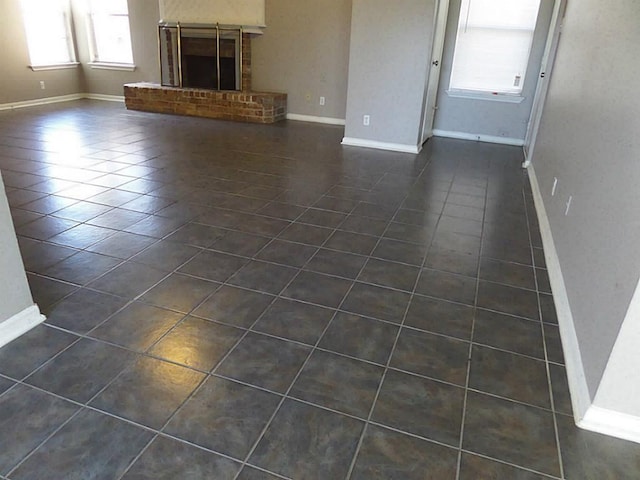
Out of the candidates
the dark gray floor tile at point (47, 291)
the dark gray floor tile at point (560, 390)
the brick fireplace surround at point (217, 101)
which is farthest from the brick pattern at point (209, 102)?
the dark gray floor tile at point (560, 390)

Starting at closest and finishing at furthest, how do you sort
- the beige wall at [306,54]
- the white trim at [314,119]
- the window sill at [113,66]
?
1. the beige wall at [306,54]
2. the white trim at [314,119]
3. the window sill at [113,66]

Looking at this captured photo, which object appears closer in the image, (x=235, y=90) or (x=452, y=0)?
(x=452, y=0)

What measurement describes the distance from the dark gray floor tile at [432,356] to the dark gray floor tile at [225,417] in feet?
1.91

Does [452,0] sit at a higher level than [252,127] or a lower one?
higher

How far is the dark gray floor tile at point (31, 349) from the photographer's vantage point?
6.08 feet

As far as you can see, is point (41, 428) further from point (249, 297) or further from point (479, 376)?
point (479, 376)

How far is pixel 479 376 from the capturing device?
1.92 metres

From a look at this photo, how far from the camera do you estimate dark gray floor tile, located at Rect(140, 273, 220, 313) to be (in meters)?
2.32

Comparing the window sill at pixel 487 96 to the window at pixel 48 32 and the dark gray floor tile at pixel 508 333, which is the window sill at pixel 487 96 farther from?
the window at pixel 48 32

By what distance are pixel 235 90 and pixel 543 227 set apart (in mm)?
5297

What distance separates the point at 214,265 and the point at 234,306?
0.47 meters

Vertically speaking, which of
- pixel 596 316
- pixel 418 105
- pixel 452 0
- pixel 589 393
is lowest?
pixel 589 393

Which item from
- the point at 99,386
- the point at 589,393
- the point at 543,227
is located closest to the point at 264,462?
the point at 99,386

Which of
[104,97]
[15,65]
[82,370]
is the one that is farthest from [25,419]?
[104,97]
